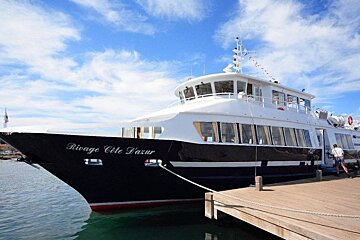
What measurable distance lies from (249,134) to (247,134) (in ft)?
0.32

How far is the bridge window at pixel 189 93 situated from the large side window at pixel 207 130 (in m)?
2.85

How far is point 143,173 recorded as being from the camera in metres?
7.87

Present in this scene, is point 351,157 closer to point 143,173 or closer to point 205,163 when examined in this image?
point 205,163

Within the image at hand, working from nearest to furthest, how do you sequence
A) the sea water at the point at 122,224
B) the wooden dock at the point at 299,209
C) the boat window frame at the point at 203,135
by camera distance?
1. the wooden dock at the point at 299,209
2. the sea water at the point at 122,224
3. the boat window frame at the point at 203,135

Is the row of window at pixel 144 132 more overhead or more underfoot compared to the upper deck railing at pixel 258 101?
more underfoot

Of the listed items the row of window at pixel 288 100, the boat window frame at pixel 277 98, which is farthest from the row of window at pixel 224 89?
the row of window at pixel 288 100

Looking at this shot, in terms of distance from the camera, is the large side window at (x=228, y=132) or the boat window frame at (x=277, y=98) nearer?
the large side window at (x=228, y=132)

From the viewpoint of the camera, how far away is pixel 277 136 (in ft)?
34.3

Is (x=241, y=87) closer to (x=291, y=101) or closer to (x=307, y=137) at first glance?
(x=291, y=101)

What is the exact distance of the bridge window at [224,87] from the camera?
424 inches

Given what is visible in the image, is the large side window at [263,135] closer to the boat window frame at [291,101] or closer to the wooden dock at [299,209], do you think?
the wooden dock at [299,209]

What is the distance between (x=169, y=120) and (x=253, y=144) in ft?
11.0

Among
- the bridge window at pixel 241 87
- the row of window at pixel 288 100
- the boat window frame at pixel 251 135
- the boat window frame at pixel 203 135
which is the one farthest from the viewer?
the row of window at pixel 288 100

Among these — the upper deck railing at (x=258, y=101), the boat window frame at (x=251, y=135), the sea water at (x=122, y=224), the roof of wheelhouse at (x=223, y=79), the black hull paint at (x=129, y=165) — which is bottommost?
the sea water at (x=122, y=224)
